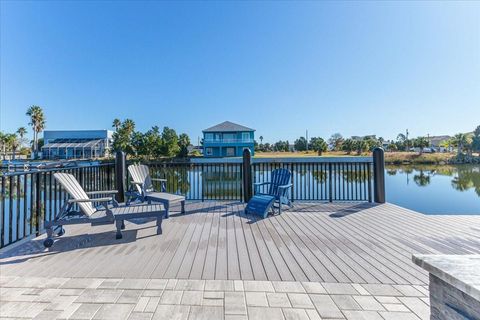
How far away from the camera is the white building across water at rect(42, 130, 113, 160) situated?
128ft

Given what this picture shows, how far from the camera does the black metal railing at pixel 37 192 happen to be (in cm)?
296

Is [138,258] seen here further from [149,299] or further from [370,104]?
[370,104]

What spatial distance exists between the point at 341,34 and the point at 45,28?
13811 millimetres

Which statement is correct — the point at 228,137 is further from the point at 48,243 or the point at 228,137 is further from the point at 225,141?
the point at 48,243

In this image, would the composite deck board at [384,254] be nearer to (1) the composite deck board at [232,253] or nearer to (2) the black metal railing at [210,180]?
(1) the composite deck board at [232,253]

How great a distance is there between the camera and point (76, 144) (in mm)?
40406

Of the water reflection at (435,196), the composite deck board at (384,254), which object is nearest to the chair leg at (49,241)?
the composite deck board at (384,254)

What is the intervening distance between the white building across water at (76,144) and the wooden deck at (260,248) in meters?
41.0

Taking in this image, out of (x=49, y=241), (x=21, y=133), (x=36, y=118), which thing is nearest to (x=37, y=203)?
(x=49, y=241)

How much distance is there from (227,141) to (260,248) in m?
31.1

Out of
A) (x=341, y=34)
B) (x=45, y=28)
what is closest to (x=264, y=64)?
(x=341, y=34)

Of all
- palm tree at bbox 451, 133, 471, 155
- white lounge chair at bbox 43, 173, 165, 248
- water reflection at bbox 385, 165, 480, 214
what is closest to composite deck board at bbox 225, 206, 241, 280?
white lounge chair at bbox 43, 173, 165, 248

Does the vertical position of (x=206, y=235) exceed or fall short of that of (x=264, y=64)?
it falls short

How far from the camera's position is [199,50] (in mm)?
16172
